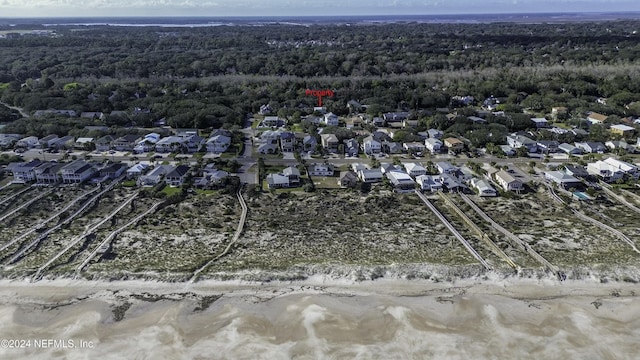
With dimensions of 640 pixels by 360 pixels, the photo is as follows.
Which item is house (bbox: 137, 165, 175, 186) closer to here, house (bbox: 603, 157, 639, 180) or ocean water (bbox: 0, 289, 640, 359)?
ocean water (bbox: 0, 289, 640, 359)

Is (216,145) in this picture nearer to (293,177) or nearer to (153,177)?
(153,177)

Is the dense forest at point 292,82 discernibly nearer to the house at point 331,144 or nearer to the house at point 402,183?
the house at point 331,144

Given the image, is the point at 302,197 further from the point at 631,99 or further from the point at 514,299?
the point at 631,99

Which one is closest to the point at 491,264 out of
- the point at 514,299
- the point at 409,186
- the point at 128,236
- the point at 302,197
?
the point at 514,299

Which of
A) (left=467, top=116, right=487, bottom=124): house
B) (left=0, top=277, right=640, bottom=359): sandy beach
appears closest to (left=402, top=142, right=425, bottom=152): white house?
(left=467, top=116, right=487, bottom=124): house

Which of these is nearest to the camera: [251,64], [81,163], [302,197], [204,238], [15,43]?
[204,238]

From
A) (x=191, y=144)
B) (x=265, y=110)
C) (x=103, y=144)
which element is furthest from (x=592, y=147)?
(x=103, y=144)
